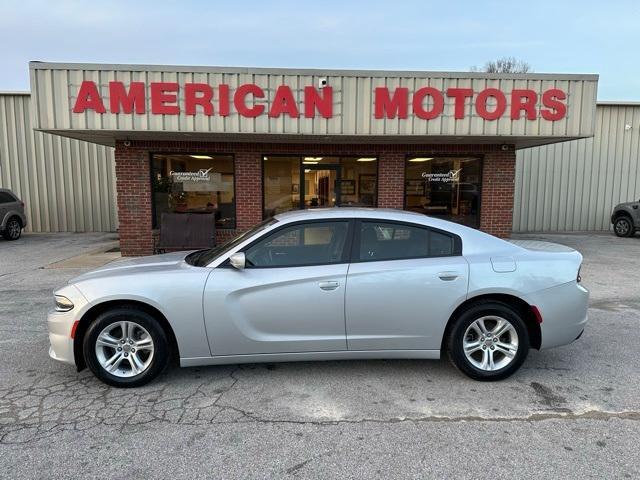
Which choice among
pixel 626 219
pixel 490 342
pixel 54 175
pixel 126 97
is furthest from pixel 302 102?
pixel 626 219

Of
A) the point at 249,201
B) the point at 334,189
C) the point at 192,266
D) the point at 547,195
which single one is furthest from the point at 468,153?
the point at 192,266

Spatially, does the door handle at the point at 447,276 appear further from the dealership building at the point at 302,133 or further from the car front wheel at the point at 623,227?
the car front wheel at the point at 623,227

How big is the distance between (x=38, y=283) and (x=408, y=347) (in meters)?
7.07

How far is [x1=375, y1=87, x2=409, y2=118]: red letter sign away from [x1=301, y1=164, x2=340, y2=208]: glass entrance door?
2.31m

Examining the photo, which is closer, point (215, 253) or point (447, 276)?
point (447, 276)

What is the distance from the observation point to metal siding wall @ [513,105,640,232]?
1661 centimetres

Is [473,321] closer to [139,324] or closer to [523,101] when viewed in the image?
[139,324]

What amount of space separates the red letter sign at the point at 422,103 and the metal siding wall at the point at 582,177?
9.02m

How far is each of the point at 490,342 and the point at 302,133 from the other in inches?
244

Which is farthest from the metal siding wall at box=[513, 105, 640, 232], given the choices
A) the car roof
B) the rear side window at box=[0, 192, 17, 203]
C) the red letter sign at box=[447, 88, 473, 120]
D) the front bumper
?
the rear side window at box=[0, 192, 17, 203]

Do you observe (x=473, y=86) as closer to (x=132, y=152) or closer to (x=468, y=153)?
(x=468, y=153)

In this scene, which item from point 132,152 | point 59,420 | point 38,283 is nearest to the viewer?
point 59,420

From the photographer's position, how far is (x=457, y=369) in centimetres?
409

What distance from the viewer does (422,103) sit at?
9.09 metres
